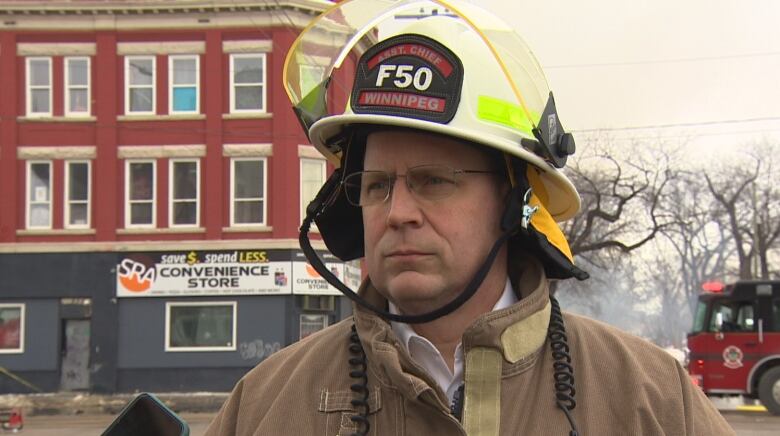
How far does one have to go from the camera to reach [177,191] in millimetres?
21875

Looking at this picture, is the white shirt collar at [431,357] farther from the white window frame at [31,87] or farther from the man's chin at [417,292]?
the white window frame at [31,87]

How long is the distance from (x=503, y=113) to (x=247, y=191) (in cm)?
2048

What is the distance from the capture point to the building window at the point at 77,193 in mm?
21656

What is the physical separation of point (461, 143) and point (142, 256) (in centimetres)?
2067

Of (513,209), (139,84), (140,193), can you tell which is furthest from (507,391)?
(139,84)

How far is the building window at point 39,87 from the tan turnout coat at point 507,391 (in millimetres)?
22262

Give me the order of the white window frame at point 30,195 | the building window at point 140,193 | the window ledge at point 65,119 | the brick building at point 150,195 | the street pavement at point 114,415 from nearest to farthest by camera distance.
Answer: the street pavement at point 114,415, the brick building at point 150,195, the white window frame at point 30,195, the window ledge at point 65,119, the building window at point 140,193

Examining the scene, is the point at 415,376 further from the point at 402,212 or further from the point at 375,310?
the point at 402,212

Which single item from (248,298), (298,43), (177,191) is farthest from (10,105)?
(298,43)

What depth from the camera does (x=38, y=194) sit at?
2166 cm

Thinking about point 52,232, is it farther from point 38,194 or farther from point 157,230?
point 157,230

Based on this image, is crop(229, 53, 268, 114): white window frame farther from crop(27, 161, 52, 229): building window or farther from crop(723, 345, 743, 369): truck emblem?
crop(723, 345, 743, 369): truck emblem

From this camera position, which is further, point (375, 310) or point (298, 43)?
point (298, 43)

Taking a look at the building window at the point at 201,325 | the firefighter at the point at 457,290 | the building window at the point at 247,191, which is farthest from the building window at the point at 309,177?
the firefighter at the point at 457,290
